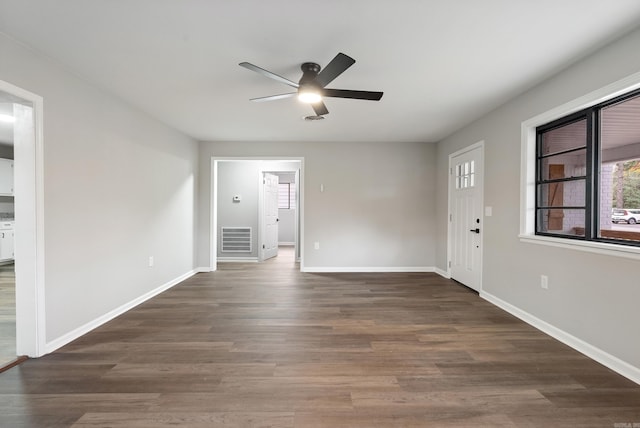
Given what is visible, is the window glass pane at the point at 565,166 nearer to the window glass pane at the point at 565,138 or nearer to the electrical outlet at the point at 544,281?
the window glass pane at the point at 565,138

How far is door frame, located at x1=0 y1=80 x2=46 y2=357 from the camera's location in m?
2.18

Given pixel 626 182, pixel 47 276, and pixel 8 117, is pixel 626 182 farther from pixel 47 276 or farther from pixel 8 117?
pixel 8 117

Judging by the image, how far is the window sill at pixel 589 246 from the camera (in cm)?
200

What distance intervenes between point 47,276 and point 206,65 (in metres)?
2.15

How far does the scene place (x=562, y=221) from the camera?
2.79m

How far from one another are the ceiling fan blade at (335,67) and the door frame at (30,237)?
7.28 ft

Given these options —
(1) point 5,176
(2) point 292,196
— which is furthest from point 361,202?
(1) point 5,176

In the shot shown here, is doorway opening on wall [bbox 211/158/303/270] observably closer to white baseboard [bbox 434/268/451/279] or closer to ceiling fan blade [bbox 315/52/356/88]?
white baseboard [bbox 434/268/451/279]

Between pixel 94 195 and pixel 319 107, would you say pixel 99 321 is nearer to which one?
pixel 94 195

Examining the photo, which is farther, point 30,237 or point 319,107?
point 319,107

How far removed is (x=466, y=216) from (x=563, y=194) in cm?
156

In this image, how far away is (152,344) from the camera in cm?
248

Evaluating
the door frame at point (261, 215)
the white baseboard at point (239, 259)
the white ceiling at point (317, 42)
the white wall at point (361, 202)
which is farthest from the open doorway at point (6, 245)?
the door frame at point (261, 215)

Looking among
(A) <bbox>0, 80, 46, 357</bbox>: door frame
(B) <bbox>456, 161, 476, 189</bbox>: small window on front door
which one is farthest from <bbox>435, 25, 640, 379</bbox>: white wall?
(A) <bbox>0, 80, 46, 357</bbox>: door frame
